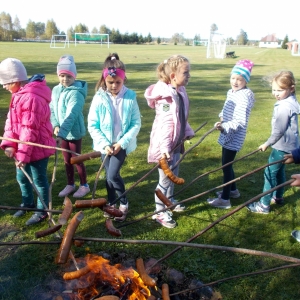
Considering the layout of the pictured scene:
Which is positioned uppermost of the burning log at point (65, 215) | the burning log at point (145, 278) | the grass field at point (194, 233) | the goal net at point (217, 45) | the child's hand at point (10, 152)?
the goal net at point (217, 45)

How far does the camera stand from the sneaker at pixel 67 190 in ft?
14.8

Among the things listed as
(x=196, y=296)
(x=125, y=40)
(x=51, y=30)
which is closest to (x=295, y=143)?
(x=196, y=296)

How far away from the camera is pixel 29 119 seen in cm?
345

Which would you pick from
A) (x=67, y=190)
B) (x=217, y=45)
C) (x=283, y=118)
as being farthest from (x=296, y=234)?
(x=217, y=45)

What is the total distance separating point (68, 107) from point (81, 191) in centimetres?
117

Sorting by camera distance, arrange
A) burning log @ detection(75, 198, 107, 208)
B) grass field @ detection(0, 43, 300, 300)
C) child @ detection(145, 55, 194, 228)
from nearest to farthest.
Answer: burning log @ detection(75, 198, 107, 208)
grass field @ detection(0, 43, 300, 300)
child @ detection(145, 55, 194, 228)

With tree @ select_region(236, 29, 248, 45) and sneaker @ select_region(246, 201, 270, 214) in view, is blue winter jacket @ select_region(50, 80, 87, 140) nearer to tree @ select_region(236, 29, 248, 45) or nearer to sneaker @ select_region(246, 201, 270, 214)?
sneaker @ select_region(246, 201, 270, 214)

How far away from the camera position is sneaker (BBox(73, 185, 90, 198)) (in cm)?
451

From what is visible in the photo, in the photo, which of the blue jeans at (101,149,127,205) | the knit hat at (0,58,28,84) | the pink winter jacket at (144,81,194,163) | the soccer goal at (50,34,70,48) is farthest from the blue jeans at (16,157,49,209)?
the soccer goal at (50,34,70,48)

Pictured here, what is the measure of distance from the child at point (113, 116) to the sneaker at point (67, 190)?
3.46ft

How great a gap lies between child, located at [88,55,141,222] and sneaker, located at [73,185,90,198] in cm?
92

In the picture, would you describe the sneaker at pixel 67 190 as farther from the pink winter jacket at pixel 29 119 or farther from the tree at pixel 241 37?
the tree at pixel 241 37

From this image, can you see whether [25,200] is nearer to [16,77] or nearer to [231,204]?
[16,77]

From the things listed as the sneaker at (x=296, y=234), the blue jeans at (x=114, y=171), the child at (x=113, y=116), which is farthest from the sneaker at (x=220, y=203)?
the child at (x=113, y=116)
